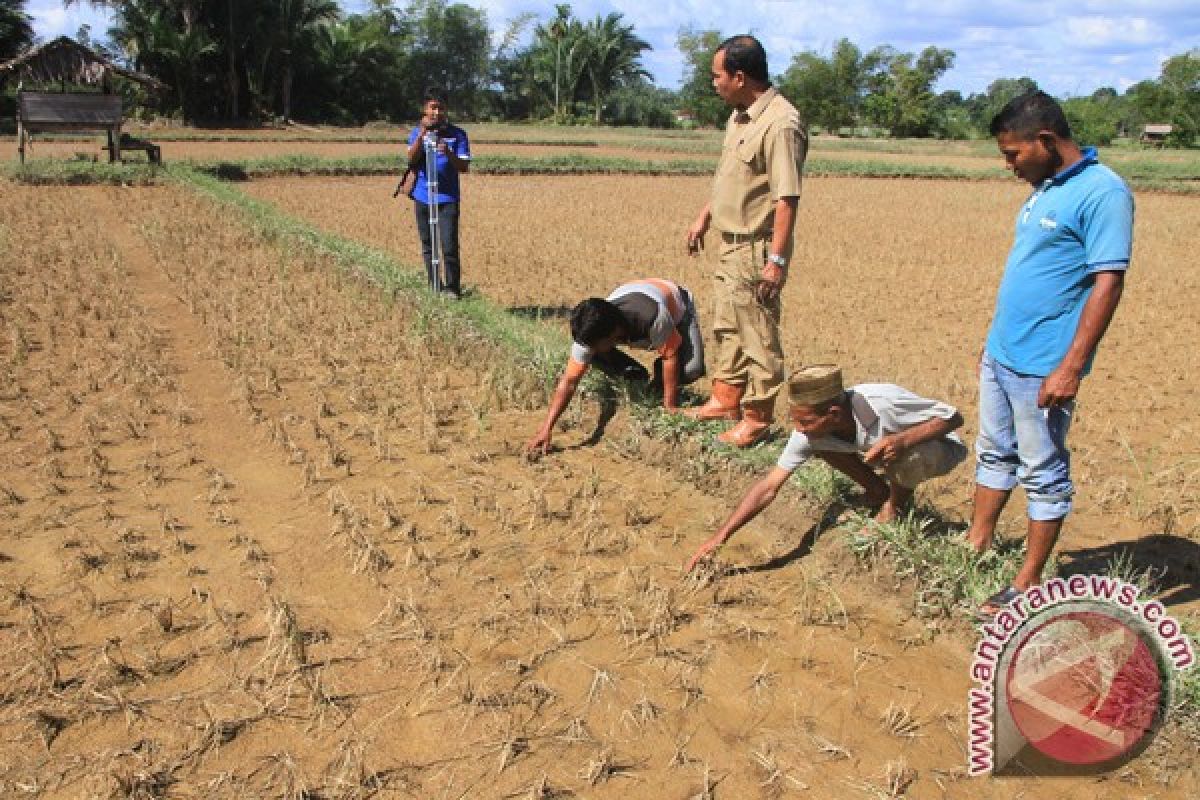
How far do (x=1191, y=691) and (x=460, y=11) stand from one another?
5535 cm

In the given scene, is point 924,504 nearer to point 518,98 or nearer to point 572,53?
point 572,53

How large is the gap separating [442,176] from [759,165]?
333 cm

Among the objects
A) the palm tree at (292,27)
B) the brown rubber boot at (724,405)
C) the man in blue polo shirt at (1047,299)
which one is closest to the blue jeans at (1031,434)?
the man in blue polo shirt at (1047,299)

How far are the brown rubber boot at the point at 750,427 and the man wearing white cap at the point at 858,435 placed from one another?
74cm

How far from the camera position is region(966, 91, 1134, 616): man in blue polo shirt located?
2453 mm

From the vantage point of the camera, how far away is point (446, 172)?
644 centimetres

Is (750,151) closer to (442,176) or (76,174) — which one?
(442,176)

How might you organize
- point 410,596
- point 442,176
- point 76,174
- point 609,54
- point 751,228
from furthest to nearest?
point 609,54, point 76,174, point 442,176, point 751,228, point 410,596

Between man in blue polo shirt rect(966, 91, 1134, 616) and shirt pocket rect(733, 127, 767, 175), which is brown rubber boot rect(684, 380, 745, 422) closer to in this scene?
shirt pocket rect(733, 127, 767, 175)

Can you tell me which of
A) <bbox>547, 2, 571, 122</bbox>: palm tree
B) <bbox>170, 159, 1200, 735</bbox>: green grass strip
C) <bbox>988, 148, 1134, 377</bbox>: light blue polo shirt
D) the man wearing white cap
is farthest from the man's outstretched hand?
<bbox>547, 2, 571, 122</bbox>: palm tree

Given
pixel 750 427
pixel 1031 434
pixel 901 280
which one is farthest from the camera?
pixel 901 280

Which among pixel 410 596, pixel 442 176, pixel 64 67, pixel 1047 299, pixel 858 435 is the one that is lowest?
pixel 410 596

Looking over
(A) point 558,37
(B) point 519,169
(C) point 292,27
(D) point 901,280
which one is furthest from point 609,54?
(D) point 901,280

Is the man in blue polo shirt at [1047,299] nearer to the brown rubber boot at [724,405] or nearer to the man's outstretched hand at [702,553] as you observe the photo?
the man's outstretched hand at [702,553]
